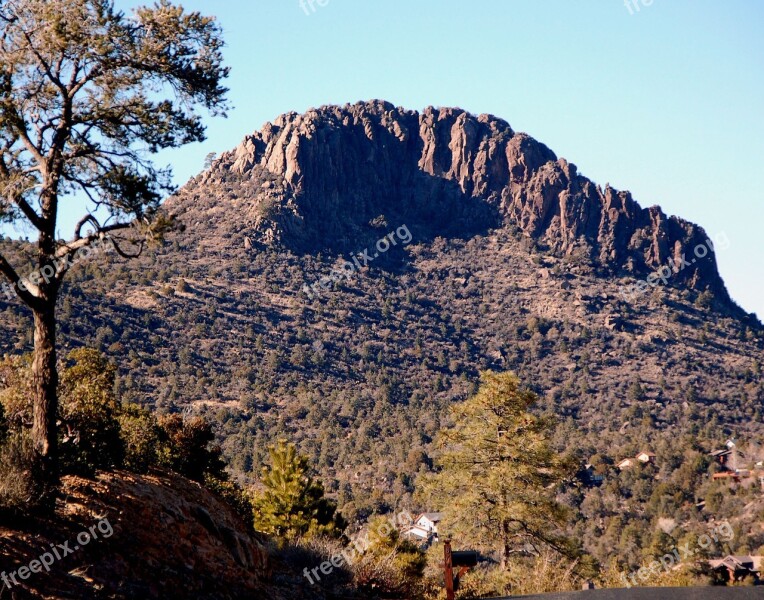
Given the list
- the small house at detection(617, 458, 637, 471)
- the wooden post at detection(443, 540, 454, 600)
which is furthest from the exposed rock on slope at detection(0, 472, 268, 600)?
the small house at detection(617, 458, 637, 471)

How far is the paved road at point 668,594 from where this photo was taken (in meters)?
15.9

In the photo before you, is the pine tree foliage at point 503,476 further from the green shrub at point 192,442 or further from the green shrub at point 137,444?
the green shrub at point 137,444

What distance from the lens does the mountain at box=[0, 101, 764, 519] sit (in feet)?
262

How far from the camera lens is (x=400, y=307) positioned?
4577 inches

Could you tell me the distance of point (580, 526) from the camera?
61312mm

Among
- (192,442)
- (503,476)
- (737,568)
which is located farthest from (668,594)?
(737,568)

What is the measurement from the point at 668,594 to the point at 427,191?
14433 centimetres

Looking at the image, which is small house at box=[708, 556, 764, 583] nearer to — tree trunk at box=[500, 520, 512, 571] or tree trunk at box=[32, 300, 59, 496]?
tree trunk at box=[500, 520, 512, 571]

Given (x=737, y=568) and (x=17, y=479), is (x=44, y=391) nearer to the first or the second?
(x=17, y=479)

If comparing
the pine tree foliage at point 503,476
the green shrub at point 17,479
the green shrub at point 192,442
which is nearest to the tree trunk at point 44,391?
the green shrub at point 17,479

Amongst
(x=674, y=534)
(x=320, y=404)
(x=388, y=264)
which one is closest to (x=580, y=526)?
(x=674, y=534)

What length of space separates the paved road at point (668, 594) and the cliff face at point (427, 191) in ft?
345

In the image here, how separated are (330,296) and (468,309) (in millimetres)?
21201

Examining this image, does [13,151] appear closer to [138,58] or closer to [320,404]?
[138,58]
